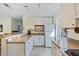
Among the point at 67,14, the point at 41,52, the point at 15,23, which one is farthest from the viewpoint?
the point at 15,23

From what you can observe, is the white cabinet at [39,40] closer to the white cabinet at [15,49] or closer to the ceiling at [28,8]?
the ceiling at [28,8]

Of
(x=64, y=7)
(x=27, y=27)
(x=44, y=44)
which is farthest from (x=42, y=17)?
(x=64, y=7)

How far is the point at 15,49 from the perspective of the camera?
13.5 feet

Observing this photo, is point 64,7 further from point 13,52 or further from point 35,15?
point 35,15

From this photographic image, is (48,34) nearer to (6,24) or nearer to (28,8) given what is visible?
(28,8)

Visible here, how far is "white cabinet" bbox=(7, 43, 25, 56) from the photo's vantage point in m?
4.09

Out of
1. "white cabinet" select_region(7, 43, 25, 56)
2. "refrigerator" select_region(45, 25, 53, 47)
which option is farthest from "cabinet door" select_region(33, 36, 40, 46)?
"white cabinet" select_region(7, 43, 25, 56)

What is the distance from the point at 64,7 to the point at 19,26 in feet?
14.9

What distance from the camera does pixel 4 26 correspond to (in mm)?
9367

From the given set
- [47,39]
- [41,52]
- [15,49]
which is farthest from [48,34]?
[15,49]

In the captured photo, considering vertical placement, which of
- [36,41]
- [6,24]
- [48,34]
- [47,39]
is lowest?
[36,41]

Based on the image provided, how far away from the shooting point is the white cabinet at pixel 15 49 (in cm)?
409

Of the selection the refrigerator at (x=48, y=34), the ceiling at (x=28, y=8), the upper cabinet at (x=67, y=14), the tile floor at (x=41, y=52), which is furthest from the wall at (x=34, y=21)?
the upper cabinet at (x=67, y=14)

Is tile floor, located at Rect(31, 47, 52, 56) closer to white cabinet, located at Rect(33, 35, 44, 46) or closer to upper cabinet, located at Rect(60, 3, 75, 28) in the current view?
upper cabinet, located at Rect(60, 3, 75, 28)
